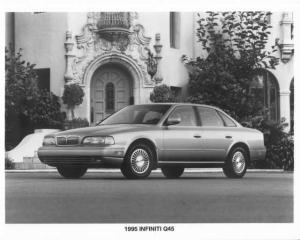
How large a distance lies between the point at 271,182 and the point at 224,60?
38.2 feet

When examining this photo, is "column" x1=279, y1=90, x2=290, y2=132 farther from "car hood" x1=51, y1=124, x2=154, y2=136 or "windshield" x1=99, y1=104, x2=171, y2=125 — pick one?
"car hood" x1=51, y1=124, x2=154, y2=136

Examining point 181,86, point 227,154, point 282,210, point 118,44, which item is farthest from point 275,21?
point 282,210

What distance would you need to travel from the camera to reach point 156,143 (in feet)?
46.7

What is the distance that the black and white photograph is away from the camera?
11.5 meters

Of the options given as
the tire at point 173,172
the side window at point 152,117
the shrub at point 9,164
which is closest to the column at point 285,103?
the shrub at point 9,164

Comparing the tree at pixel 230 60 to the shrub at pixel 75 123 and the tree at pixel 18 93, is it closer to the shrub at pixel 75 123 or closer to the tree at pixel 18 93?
the shrub at pixel 75 123

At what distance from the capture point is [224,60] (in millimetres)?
26234

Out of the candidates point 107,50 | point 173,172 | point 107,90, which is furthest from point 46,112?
point 173,172

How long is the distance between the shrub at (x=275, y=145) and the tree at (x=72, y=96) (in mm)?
5305

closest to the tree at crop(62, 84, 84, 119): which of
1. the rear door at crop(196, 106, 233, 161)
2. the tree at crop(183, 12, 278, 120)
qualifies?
the tree at crop(183, 12, 278, 120)

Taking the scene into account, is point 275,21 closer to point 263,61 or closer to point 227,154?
point 263,61

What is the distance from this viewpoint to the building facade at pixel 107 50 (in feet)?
82.3

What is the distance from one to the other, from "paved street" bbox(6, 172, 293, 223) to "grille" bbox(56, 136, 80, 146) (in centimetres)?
68
